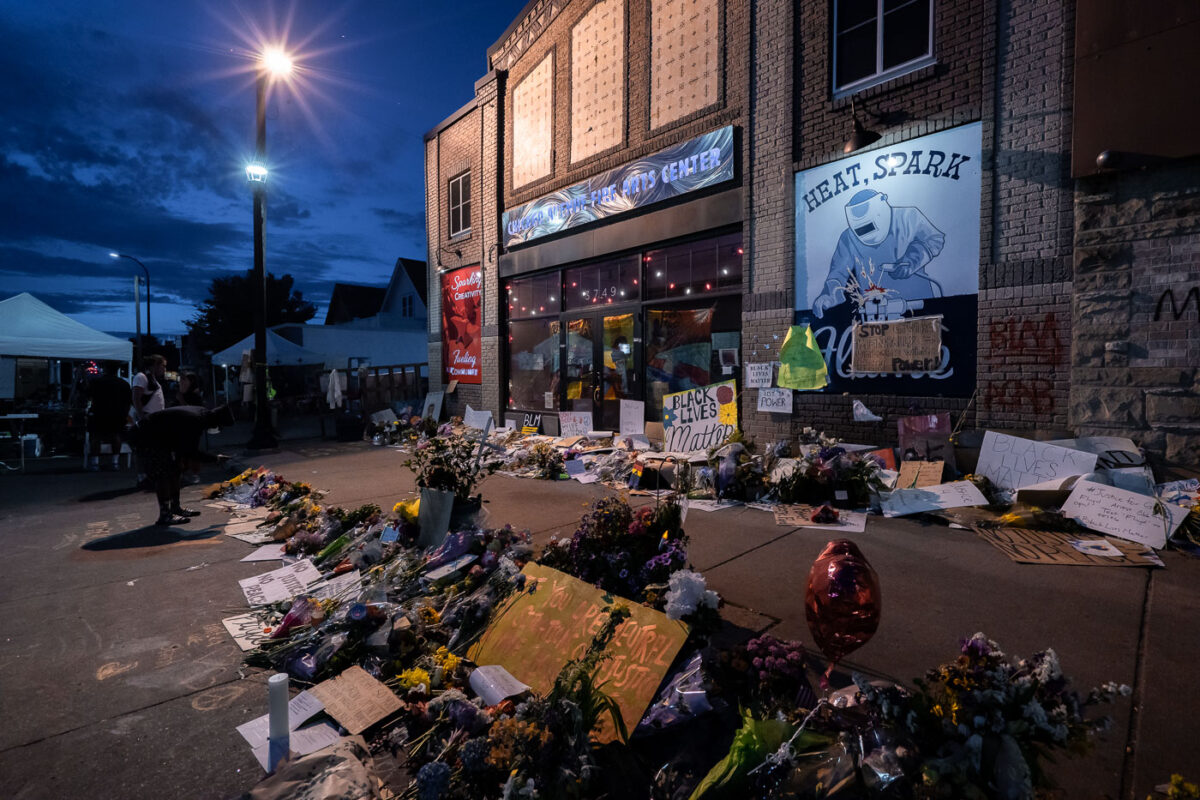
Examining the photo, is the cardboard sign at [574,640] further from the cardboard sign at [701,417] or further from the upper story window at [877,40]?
the upper story window at [877,40]

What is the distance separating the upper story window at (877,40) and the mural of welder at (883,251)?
1596 mm

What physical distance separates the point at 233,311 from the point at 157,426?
51.5 m

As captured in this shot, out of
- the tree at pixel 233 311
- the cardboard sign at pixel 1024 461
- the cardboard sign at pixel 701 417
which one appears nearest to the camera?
the cardboard sign at pixel 1024 461

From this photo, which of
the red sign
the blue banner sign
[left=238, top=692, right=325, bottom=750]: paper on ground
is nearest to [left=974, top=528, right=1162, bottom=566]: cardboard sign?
[left=238, top=692, right=325, bottom=750]: paper on ground

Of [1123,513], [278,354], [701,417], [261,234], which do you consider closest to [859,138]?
[701,417]

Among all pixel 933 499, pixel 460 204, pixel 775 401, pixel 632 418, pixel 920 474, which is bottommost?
pixel 933 499

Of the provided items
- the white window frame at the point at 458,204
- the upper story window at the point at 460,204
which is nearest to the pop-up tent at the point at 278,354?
the white window frame at the point at 458,204

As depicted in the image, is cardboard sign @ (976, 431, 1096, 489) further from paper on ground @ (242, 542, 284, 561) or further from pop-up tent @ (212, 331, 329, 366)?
pop-up tent @ (212, 331, 329, 366)

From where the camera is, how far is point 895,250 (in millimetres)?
7375

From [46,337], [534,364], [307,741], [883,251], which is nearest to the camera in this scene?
[307,741]

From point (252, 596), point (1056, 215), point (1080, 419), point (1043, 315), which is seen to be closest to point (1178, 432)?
point (1080, 419)

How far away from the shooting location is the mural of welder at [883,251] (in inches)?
281

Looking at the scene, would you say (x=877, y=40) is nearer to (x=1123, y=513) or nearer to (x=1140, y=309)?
(x=1140, y=309)

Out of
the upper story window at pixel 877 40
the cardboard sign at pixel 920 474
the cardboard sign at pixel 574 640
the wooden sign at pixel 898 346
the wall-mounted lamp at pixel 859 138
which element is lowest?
the cardboard sign at pixel 574 640
